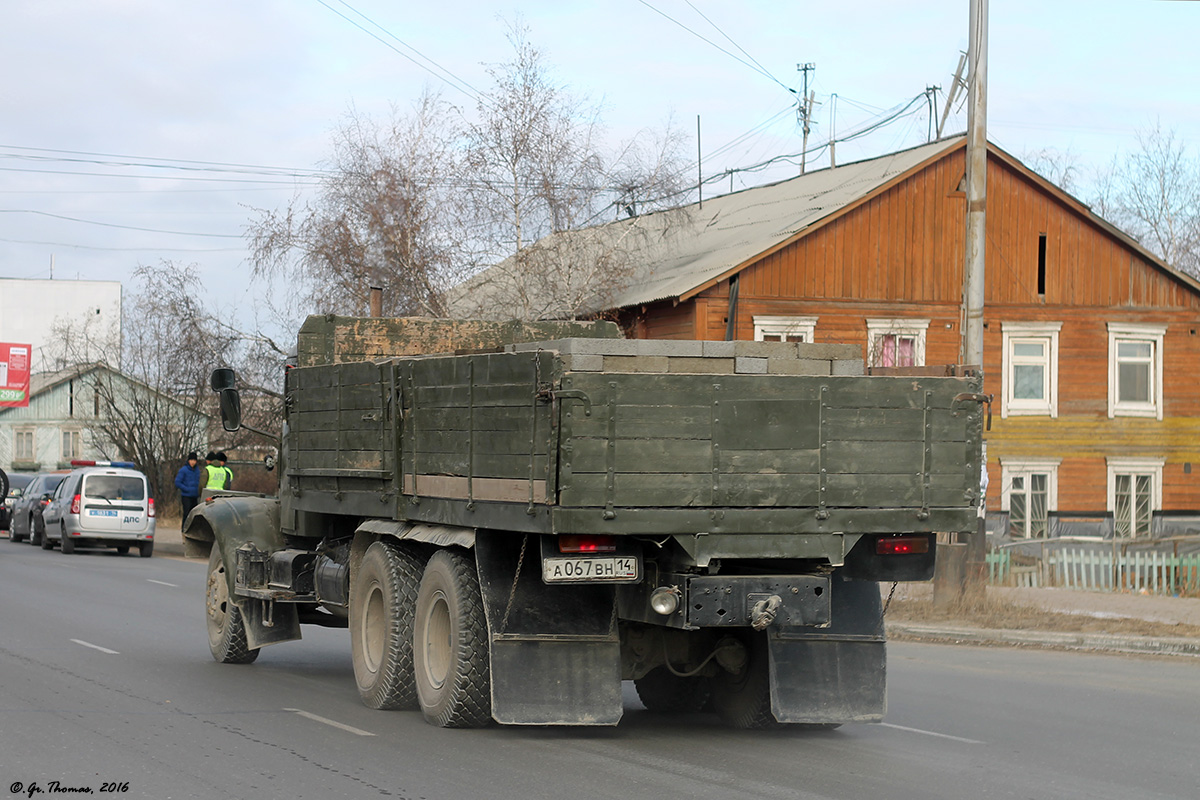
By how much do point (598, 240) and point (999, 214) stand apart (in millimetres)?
9808

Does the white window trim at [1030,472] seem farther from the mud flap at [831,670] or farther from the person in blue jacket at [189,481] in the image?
the mud flap at [831,670]

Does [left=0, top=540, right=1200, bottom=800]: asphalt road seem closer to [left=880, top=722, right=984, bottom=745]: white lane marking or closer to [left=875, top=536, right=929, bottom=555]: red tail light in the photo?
[left=880, top=722, right=984, bottom=745]: white lane marking

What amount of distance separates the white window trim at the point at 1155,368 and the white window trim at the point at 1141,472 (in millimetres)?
1059

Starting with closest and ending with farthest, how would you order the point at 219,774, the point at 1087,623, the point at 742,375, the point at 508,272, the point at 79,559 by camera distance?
1. the point at 219,774
2. the point at 742,375
3. the point at 1087,623
4. the point at 79,559
5. the point at 508,272

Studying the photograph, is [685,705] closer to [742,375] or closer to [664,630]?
[664,630]

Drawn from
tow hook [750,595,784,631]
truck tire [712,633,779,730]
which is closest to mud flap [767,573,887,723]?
truck tire [712,633,779,730]

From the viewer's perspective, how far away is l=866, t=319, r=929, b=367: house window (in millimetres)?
33531

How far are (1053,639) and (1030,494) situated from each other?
63.8 ft

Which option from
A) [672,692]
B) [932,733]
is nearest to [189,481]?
[672,692]

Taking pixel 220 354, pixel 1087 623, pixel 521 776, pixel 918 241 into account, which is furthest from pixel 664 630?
pixel 220 354

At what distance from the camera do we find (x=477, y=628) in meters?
9.07

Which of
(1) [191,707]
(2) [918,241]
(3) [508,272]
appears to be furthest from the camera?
(2) [918,241]

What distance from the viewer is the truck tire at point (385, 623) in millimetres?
9938

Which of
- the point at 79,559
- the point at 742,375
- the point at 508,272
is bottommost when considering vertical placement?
the point at 79,559
